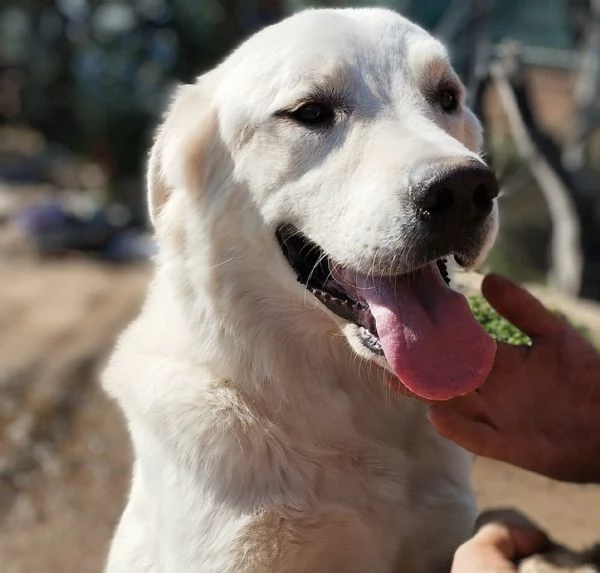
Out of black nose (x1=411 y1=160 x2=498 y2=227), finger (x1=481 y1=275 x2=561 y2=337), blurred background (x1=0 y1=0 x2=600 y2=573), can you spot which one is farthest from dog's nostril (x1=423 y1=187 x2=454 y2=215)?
blurred background (x1=0 y1=0 x2=600 y2=573)

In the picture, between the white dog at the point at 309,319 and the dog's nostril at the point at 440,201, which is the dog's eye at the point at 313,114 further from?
the dog's nostril at the point at 440,201

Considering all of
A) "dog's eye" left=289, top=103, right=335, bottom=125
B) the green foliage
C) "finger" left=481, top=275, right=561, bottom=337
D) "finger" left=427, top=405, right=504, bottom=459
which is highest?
"dog's eye" left=289, top=103, right=335, bottom=125

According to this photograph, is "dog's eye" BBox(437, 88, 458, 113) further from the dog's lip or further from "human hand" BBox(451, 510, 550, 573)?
"human hand" BBox(451, 510, 550, 573)

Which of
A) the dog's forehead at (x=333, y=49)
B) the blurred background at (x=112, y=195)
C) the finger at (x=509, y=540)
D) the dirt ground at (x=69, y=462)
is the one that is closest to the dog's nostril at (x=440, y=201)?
the dog's forehead at (x=333, y=49)

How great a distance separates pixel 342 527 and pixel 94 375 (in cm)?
463

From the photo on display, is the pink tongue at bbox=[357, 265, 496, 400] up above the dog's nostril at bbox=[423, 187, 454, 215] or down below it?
below

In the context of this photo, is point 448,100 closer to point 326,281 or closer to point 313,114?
point 313,114

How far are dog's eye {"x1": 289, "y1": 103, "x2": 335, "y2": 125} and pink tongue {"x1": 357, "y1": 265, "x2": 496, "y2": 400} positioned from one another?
0.43 metres

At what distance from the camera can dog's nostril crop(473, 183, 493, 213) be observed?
200 cm

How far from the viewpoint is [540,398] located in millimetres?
2332

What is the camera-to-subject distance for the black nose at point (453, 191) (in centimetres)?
194

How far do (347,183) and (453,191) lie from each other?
301mm

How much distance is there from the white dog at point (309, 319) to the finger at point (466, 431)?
5.5 inches

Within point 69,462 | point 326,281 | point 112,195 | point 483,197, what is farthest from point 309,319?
point 112,195
